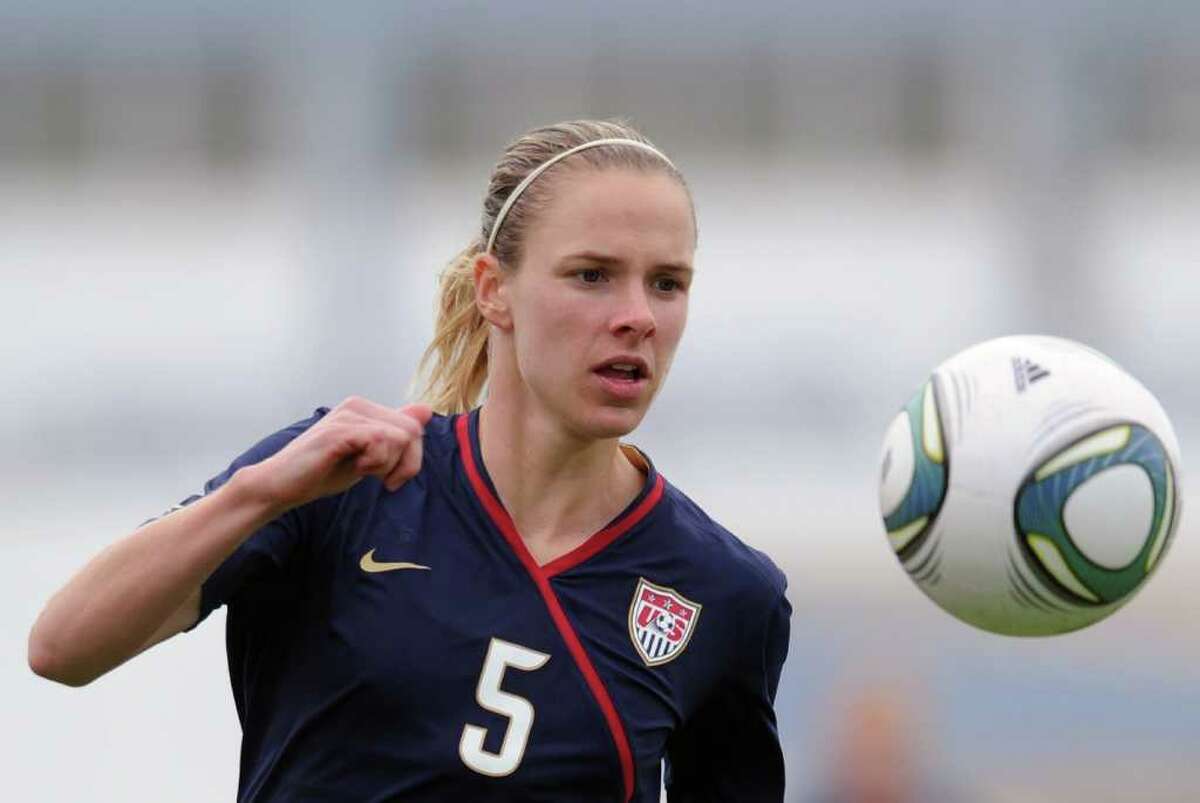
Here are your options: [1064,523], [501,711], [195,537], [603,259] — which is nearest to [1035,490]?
[1064,523]

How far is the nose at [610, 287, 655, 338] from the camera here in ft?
10.9

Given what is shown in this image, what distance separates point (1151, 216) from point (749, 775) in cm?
1180

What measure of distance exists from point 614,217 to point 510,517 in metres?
0.56

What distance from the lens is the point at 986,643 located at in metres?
9.51

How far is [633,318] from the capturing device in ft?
10.9

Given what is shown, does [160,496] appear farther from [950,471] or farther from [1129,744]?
[950,471]

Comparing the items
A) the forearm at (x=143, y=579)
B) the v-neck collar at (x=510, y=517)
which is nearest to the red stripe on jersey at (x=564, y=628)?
the v-neck collar at (x=510, y=517)

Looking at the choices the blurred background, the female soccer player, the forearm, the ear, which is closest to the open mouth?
the female soccer player

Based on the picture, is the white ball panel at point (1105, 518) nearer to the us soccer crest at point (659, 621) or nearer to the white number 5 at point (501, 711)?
the us soccer crest at point (659, 621)

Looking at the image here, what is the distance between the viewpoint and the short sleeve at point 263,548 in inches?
124

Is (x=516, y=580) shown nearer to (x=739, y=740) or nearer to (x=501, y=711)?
(x=501, y=711)

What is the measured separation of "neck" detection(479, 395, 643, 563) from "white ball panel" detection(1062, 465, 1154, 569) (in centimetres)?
83

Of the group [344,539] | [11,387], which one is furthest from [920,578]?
[11,387]

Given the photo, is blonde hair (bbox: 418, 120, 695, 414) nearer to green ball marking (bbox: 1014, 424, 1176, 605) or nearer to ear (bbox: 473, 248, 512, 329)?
ear (bbox: 473, 248, 512, 329)
